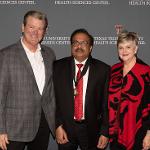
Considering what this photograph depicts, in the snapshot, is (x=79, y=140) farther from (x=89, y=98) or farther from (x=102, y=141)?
(x=89, y=98)

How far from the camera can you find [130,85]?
2953mm

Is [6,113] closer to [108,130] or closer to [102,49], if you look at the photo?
[108,130]

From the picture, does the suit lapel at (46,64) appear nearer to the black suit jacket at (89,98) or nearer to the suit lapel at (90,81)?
the black suit jacket at (89,98)

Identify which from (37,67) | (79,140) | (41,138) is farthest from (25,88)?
(79,140)

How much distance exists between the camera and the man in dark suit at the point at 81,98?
10.4 ft

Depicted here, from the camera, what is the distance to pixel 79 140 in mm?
3238

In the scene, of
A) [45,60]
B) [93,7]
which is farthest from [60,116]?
[93,7]

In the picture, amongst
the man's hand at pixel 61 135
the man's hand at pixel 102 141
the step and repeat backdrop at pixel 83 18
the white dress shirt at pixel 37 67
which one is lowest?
the man's hand at pixel 102 141

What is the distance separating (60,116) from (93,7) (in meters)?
1.55

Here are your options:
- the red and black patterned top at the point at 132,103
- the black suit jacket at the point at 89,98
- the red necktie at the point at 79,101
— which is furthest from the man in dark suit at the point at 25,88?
the red and black patterned top at the point at 132,103

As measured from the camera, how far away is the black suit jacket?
3.18 metres

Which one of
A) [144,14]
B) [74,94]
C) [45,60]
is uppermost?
[144,14]

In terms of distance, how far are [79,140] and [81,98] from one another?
0.46m

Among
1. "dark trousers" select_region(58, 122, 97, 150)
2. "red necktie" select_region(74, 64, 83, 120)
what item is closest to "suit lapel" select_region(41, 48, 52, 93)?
"red necktie" select_region(74, 64, 83, 120)
